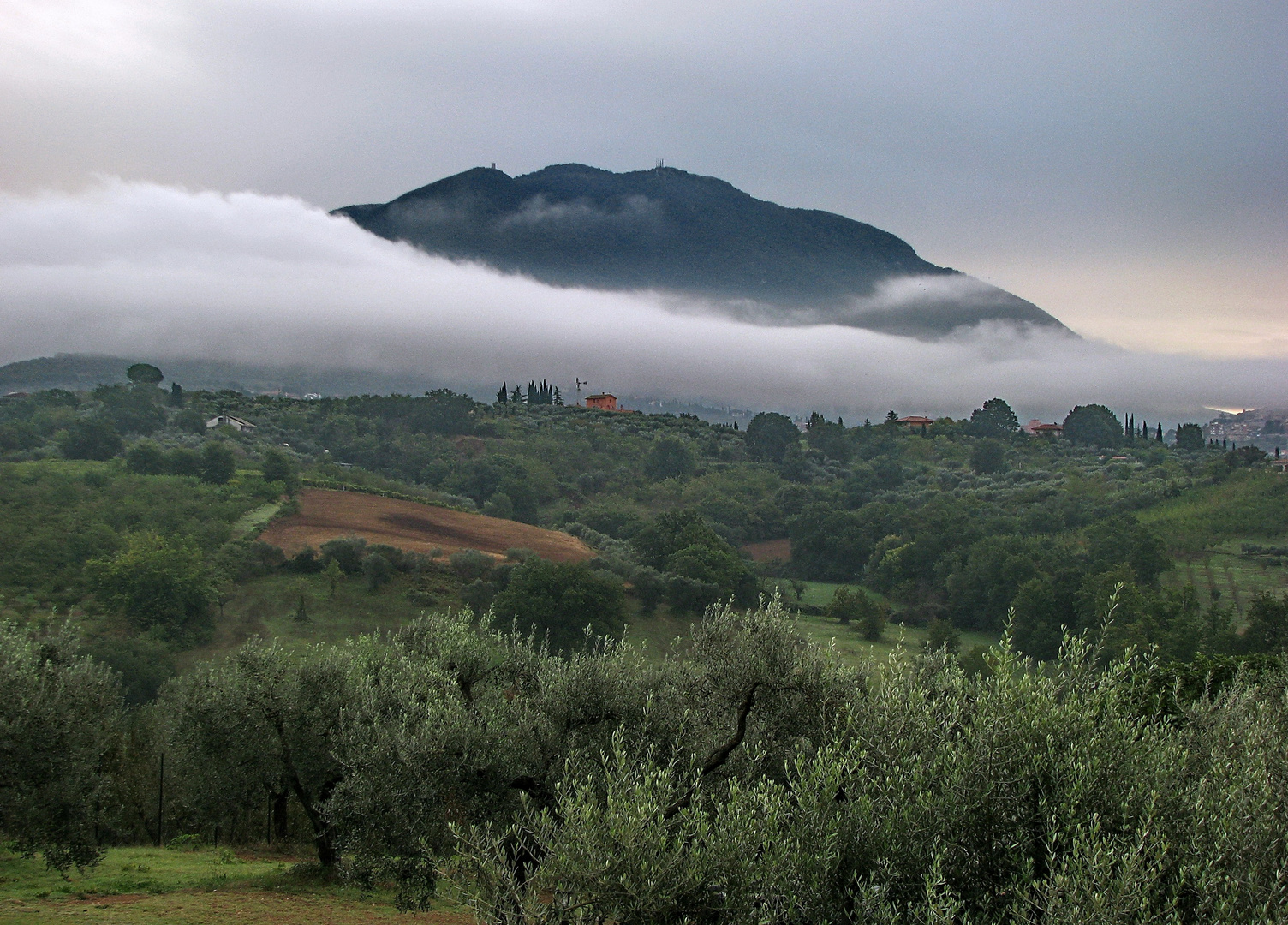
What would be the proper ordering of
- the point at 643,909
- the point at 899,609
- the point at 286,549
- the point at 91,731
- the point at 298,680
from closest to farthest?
the point at 643,909, the point at 91,731, the point at 298,680, the point at 286,549, the point at 899,609

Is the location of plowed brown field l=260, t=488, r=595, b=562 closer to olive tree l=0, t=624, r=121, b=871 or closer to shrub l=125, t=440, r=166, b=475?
shrub l=125, t=440, r=166, b=475

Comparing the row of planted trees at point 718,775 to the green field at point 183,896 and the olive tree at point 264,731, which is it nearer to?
the olive tree at point 264,731

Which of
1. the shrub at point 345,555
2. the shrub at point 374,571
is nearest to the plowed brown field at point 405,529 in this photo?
the shrub at point 345,555

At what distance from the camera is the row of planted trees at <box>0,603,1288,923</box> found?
965 cm

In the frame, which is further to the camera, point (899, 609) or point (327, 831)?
point (899, 609)

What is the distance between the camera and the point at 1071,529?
11088 cm

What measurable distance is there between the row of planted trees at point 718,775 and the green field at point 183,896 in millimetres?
840

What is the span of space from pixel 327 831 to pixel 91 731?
587cm

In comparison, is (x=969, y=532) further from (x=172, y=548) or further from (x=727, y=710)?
(x=727, y=710)

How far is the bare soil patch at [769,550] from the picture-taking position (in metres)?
119

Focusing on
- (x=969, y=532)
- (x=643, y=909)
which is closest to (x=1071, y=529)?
(x=969, y=532)

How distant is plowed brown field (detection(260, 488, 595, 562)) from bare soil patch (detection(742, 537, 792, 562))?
1065 inches

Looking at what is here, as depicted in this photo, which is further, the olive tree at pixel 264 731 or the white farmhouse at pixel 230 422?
the white farmhouse at pixel 230 422

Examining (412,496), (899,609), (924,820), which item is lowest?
(899,609)
